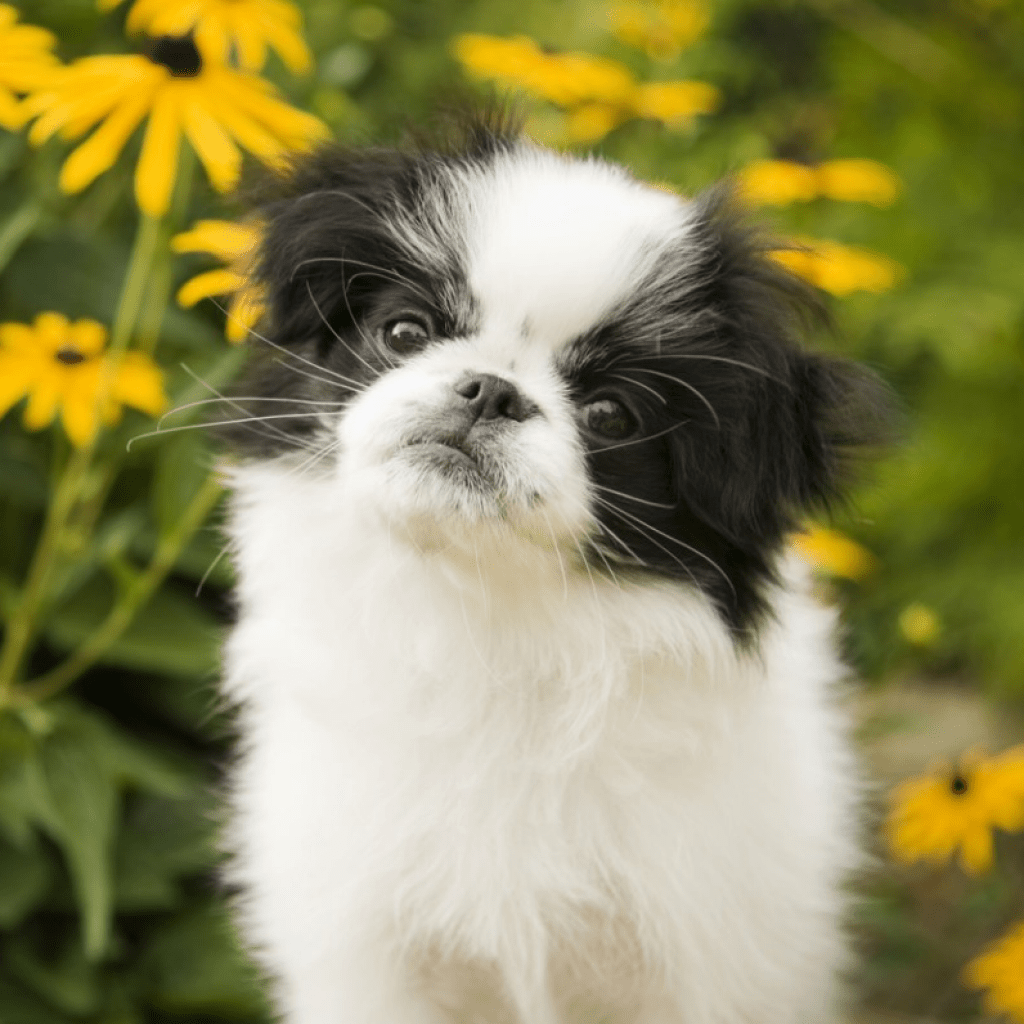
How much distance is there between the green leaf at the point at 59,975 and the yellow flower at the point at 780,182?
6.64ft

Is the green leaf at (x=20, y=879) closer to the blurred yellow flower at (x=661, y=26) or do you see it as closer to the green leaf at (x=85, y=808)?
the green leaf at (x=85, y=808)

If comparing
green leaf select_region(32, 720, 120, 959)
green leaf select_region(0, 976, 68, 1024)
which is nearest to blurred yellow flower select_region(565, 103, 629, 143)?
green leaf select_region(32, 720, 120, 959)

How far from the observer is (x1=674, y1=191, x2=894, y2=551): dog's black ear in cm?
208

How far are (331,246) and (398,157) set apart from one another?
19 centimetres

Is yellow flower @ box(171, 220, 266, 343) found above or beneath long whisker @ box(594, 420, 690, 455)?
beneath

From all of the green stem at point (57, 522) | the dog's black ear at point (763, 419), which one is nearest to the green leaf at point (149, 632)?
the green stem at point (57, 522)

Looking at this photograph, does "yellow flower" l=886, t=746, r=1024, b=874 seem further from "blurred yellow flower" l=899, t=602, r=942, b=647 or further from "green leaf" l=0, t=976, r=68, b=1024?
"green leaf" l=0, t=976, r=68, b=1024

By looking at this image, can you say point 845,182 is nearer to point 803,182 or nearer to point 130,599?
point 803,182

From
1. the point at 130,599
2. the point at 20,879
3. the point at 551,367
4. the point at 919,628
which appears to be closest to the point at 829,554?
the point at 919,628

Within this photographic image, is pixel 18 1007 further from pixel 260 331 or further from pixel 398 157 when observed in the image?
pixel 398 157

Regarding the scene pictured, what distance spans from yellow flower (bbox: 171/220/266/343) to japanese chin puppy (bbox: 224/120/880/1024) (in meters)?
0.07

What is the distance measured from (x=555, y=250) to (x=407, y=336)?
0.92ft

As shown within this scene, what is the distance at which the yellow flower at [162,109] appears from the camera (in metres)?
2.35

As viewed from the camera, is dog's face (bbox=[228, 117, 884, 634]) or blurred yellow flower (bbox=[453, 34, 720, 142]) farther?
blurred yellow flower (bbox=[453, 34, 720, 142])
